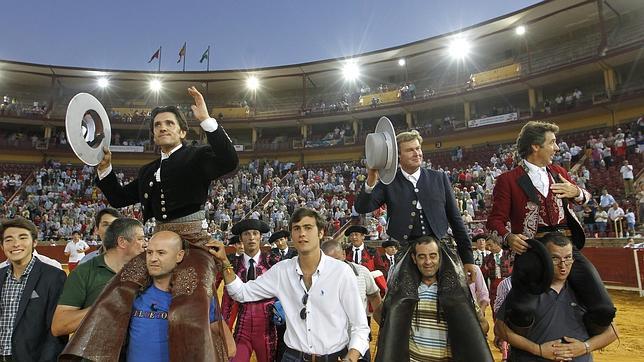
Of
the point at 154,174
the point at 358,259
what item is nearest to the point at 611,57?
the point at 358,259

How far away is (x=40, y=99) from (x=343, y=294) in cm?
3460

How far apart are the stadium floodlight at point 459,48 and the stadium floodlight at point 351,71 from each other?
19.1 feet

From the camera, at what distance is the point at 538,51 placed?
2406 centimetres

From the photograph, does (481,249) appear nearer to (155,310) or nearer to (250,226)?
(250,226)

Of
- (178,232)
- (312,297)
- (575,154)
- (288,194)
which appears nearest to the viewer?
(178,232)

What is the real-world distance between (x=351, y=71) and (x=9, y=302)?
2710cm

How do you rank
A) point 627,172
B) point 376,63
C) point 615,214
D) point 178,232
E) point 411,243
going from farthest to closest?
point 376,63, point 627,172, point 615,214, point 411,243, point 178,232

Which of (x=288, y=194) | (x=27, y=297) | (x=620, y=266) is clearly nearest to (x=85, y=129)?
(x=27, y=297)

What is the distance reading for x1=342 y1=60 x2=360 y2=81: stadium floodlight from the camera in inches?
1062

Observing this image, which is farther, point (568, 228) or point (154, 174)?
point (568, 228)

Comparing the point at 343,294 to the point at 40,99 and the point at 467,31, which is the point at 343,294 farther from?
the point at 40,99

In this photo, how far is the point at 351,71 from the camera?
93.1 ft

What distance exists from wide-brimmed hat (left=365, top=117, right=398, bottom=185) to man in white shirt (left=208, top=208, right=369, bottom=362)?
0.53 meters

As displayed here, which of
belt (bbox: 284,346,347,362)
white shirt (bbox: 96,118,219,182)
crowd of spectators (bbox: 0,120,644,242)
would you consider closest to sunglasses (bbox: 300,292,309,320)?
belt (bbox: 284,346,347,362)
